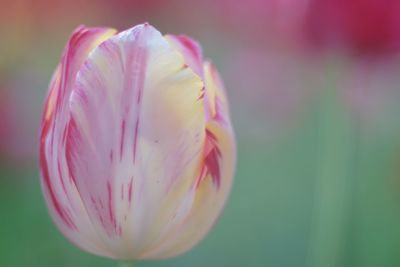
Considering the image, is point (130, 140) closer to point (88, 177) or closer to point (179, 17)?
point (88, 177)

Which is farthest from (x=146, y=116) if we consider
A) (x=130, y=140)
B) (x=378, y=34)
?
(x=378, y=34)

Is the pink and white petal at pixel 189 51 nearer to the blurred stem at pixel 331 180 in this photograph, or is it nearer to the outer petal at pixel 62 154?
the outer petal at pixel 62 154

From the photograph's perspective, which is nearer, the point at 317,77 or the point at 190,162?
the point at 190,162

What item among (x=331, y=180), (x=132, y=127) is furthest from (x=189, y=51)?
(x=331, y=180)

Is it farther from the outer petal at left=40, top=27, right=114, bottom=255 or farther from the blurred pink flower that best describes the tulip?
the blurred pink flower

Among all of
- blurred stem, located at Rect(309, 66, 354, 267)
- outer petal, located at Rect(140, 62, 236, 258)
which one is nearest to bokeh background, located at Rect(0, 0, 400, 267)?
blurred stem, located at Rect(309, 66, 354, 267)

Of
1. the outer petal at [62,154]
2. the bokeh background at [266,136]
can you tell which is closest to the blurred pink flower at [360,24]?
the bokeh background at [266,136]

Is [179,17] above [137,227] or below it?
above

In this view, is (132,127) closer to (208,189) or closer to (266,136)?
(208,189)
